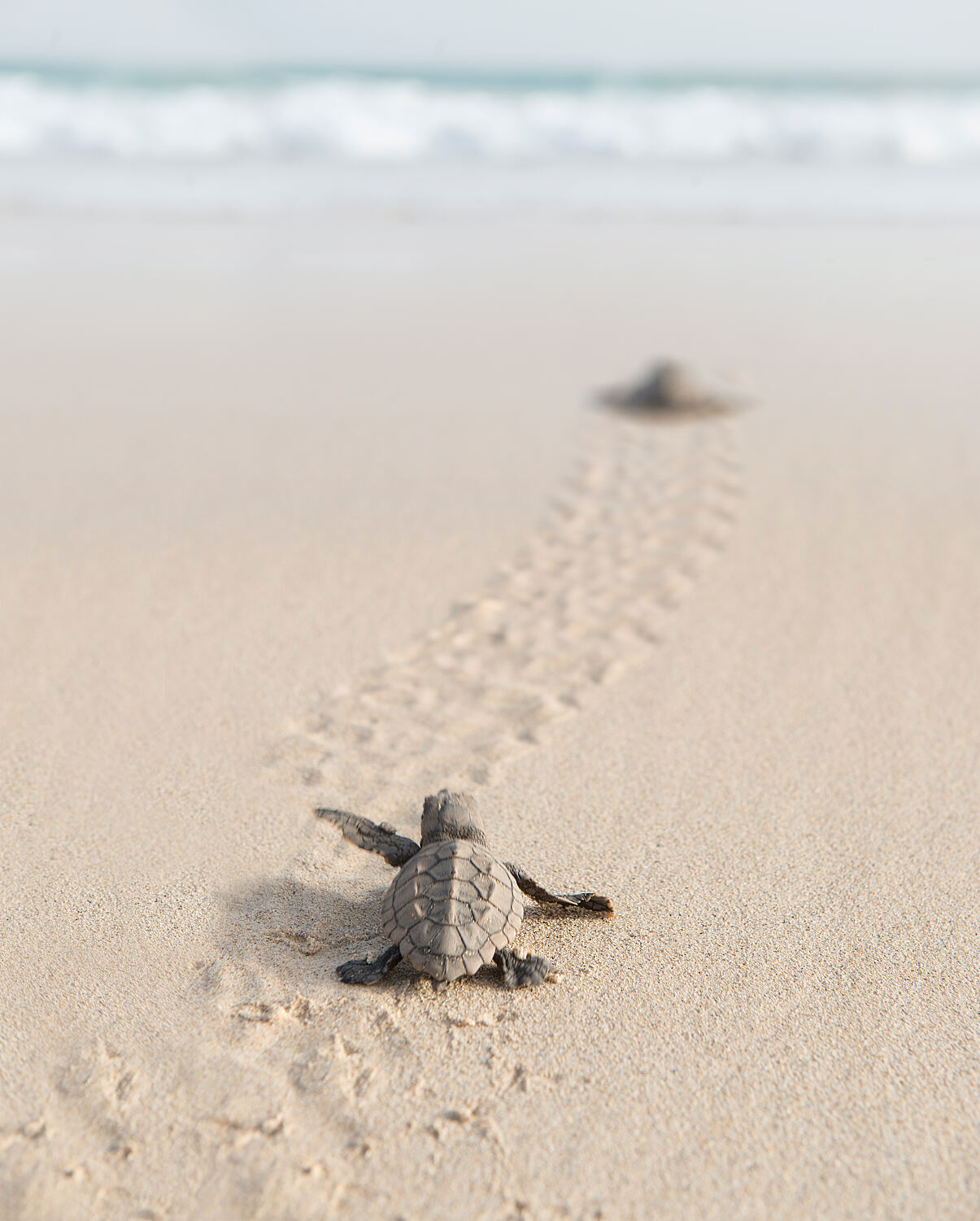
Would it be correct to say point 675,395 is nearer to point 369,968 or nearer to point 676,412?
point 676,412

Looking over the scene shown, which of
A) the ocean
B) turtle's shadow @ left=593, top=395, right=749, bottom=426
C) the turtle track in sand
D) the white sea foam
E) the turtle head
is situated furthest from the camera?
the white sea foam

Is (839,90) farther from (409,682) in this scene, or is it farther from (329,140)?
(409,682)

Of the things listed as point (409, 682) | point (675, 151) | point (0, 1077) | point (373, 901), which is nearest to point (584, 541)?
point (409, 682)

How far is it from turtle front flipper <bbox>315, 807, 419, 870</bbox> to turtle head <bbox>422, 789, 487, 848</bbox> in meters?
0.05

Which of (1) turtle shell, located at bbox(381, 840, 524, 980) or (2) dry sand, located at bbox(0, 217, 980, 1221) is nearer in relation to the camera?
(2) dry sand, located at bbox(0, 217, 980, 1221)

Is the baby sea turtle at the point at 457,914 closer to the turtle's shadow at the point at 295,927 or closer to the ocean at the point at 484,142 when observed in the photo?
the turtle's shadow at the point at 295,927

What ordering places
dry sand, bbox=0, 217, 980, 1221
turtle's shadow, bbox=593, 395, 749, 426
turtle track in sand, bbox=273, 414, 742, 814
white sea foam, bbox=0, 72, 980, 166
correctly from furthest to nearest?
white sea foam, bbox=0, 72, 980, 166, turtle's shadow, bbox=593, 395, 749, 426, turtle track in sand, bbox=273, 414, 742, 814, dry sand, bbox=0, 217, 980, 1221

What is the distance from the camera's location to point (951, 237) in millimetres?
8859

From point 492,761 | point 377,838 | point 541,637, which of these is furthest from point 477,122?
point 377,838

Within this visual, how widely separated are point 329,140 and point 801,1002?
13.2m

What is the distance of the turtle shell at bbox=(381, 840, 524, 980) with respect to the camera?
2219 millimetres

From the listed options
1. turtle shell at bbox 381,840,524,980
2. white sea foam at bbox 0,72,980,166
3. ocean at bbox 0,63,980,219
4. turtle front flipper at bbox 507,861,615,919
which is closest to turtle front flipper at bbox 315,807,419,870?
turtle shell at bbox 381,840,524,980

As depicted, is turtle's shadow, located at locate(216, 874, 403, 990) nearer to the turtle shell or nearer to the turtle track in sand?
the turtle shell

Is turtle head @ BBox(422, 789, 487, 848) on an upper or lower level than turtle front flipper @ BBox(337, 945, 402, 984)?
upper
